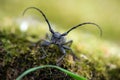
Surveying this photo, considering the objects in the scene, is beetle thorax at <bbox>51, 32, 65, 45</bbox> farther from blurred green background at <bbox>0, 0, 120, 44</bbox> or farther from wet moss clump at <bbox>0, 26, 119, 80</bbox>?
blurred green background at <bbox>0, 0, 120, 44</bbox>

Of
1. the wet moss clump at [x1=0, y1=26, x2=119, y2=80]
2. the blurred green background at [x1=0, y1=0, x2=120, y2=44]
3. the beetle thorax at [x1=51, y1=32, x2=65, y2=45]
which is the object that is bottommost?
the wet moss clump at [x1=0, y1=26, x2=119, y2=80]

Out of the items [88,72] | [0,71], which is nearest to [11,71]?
[0,71]

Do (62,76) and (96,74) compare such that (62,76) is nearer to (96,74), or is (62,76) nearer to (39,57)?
(39,57)

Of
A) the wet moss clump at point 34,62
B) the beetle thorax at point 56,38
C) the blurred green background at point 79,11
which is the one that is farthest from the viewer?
the blurred green background at point 79,11

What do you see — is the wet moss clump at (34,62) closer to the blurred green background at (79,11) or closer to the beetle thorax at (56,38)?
the beetle thorax at (56,38)

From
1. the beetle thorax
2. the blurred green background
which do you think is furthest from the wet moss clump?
the blurred green background

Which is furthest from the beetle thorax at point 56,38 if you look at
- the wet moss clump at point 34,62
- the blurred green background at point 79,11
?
the blurred green background at point 79,11

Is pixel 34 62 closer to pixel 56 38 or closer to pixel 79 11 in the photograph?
pixel 56 38
